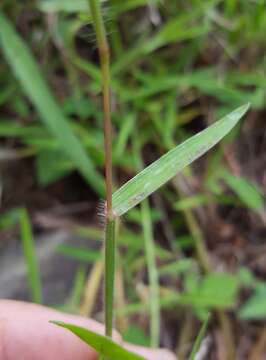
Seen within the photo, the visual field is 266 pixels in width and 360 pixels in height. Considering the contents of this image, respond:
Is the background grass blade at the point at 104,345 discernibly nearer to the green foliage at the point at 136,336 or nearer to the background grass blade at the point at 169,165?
the background grass blade at the point at 169,165

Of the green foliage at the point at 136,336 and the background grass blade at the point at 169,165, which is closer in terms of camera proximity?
the background grass blade at the point at 169,165

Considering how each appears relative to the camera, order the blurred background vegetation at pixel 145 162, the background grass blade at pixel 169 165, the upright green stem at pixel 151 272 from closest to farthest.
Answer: the background grass blade at pixel 169 165 < the upright green stem at pixel 151 272 < the blurred background vegetation at pixel 145 162

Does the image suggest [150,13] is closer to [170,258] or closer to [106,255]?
[170,258]

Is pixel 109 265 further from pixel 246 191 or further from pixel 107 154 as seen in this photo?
pixel 246 191

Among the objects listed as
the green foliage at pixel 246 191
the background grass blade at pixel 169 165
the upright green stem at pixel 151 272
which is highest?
the green foliage at pixel 246 191

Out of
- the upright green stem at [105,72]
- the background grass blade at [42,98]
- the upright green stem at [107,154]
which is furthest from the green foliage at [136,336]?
the upright green stem at [105,72]

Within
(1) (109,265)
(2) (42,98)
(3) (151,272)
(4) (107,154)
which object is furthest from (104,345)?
(2) (42,98)

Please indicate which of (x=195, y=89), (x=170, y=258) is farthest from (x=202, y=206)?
(x=195, y=89)
